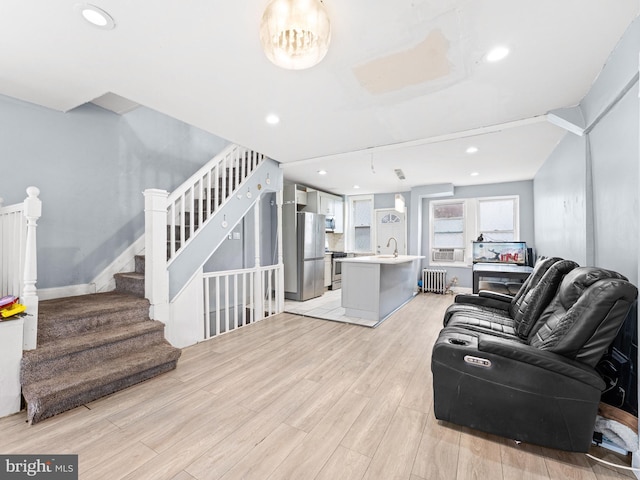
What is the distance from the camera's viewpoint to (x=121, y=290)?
3352mm

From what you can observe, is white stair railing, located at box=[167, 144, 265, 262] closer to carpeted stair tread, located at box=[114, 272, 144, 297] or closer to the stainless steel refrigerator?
carpeted stair tread, located at box=[114, 272, 144, 297]

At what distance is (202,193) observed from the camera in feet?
12.1

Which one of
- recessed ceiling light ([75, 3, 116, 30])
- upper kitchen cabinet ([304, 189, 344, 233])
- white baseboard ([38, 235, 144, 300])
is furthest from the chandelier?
upper kitchen cabinet ([304, 189, 344, 233])

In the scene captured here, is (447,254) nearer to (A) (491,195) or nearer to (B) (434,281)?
(B) (434,281)

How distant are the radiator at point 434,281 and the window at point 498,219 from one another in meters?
1.31

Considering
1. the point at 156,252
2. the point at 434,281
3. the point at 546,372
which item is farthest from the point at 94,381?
the point at 434,281

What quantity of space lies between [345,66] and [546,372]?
2.45m

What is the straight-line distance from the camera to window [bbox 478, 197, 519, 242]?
618cm

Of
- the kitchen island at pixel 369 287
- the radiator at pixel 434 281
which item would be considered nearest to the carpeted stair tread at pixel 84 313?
the kitchen island at pixel 369 287

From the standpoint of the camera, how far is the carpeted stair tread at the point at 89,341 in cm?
203

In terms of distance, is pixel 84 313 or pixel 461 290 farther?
pixel 461 290

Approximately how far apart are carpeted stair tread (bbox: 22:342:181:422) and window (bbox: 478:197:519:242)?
6659mm

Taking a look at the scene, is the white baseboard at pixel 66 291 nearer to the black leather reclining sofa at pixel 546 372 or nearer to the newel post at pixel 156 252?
the newel post at pixel 156 252

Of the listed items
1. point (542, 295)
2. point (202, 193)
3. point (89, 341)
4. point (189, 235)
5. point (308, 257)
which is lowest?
point (89, 341)
